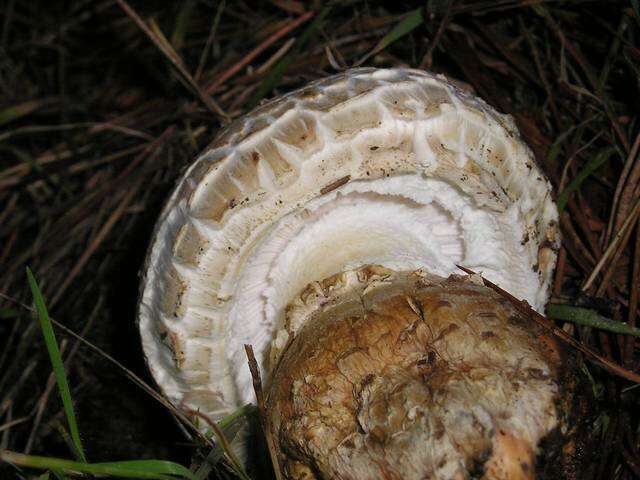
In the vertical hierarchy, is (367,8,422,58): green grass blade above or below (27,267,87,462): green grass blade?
above

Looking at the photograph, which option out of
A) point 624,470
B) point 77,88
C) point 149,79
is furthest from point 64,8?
point 624,470

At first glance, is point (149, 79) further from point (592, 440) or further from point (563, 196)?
point (592, 440)

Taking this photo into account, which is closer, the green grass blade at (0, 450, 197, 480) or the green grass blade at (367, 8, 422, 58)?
the green grass blade at (0, 450, 197, 480)

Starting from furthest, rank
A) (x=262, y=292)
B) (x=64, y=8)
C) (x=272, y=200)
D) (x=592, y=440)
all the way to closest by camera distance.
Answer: (x=64, y=8) → (x=262, y=292) → (x=272, y=200) → (x=592, y=440)

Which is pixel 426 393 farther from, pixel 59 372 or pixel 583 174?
pixel 583 174

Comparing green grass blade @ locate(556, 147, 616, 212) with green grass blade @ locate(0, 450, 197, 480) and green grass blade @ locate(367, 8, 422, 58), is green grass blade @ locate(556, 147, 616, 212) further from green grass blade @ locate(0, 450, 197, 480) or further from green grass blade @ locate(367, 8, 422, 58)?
green grass blade @ locate(0, 450, 197, 480)

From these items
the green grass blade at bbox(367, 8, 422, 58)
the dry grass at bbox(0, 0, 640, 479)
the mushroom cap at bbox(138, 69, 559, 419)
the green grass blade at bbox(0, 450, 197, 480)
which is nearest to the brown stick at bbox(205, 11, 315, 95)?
the dry grass at bbox(0, 0, 640, 479)

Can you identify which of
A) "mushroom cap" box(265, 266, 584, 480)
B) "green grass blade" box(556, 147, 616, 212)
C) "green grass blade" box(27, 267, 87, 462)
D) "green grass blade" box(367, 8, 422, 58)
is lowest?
"mushroom cap" box(265, 266, 584, 480)
